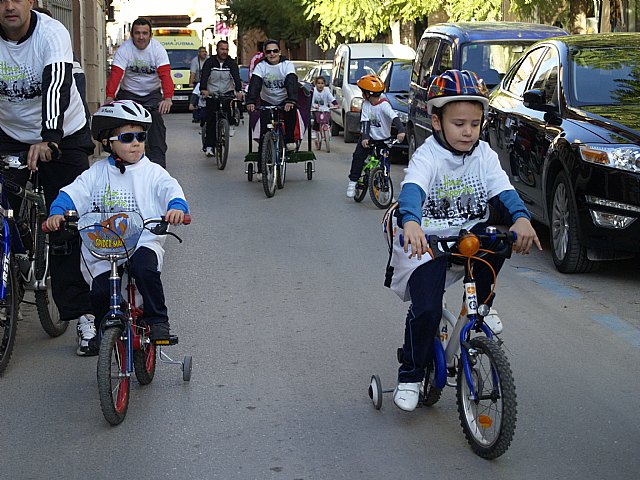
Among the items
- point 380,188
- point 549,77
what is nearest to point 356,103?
point 380,188

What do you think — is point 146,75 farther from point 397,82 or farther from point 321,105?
point 321,105

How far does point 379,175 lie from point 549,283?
4.36 m

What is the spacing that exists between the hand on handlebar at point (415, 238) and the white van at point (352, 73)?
1728cm

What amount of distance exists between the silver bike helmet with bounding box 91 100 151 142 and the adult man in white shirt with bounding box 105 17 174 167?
6.82 metres

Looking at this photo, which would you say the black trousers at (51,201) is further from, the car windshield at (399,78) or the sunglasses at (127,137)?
the car windshield at (399,78)

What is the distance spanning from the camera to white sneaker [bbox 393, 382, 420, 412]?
5.59 meters

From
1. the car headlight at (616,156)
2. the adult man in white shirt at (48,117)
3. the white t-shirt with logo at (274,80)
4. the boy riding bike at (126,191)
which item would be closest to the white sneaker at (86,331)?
the adult man in white shirt at (48,117)

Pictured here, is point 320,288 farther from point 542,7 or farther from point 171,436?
point 542,7

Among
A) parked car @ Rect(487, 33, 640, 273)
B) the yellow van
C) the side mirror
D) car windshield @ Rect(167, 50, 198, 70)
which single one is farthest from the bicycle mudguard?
car windshield @ Rect(167, 50, 198, 70)

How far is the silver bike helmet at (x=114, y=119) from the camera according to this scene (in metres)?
6.08

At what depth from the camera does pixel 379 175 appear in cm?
1334

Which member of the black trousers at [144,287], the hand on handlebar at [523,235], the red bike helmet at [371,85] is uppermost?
the red bike helmet at [371,85]

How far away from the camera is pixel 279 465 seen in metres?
5.17

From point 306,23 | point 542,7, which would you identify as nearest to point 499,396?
point 542,7
